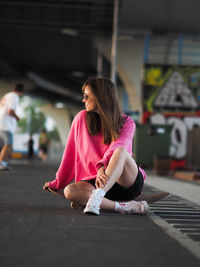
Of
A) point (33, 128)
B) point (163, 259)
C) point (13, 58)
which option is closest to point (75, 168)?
point (163, 259)

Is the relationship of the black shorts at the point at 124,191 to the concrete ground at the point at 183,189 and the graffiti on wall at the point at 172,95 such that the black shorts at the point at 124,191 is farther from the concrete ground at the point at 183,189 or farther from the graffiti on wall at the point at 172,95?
the graffiti on wall at the point at 172,95

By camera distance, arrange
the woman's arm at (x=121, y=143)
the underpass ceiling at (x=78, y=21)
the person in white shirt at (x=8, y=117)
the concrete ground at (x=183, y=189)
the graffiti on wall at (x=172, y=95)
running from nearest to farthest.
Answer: the woman's arm at (x=121, y=143)
the concrete ground at (x=183, y=189)
the person in white shirt at (x=8, y=117)
the graffiti on wall at (x=172, y=95)
the underpass ceiling at (x=78, y=21)

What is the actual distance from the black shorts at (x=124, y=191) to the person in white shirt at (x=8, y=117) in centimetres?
713

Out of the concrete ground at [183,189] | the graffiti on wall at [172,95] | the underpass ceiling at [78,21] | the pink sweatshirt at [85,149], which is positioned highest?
the underpass ceiling at [78,21]

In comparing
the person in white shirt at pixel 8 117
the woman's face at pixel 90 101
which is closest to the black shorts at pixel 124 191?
the woman's face at pixel 90 101

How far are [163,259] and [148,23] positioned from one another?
80.8ft

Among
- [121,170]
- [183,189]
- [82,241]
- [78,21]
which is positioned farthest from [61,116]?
[82,241]

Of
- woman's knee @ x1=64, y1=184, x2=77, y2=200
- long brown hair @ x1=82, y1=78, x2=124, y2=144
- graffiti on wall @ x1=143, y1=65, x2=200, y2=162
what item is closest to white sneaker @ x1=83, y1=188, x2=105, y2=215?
woman's knee @ x1=64, y1=184, x2=77, y2=200

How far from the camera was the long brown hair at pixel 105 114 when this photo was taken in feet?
14.5

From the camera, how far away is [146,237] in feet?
11.2

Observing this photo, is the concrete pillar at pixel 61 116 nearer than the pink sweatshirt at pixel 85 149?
No

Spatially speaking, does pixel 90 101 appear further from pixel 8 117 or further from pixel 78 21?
pixel 78 21

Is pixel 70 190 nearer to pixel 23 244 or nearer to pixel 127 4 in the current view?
pixel 23 244

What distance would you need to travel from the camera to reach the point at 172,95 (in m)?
19.8
